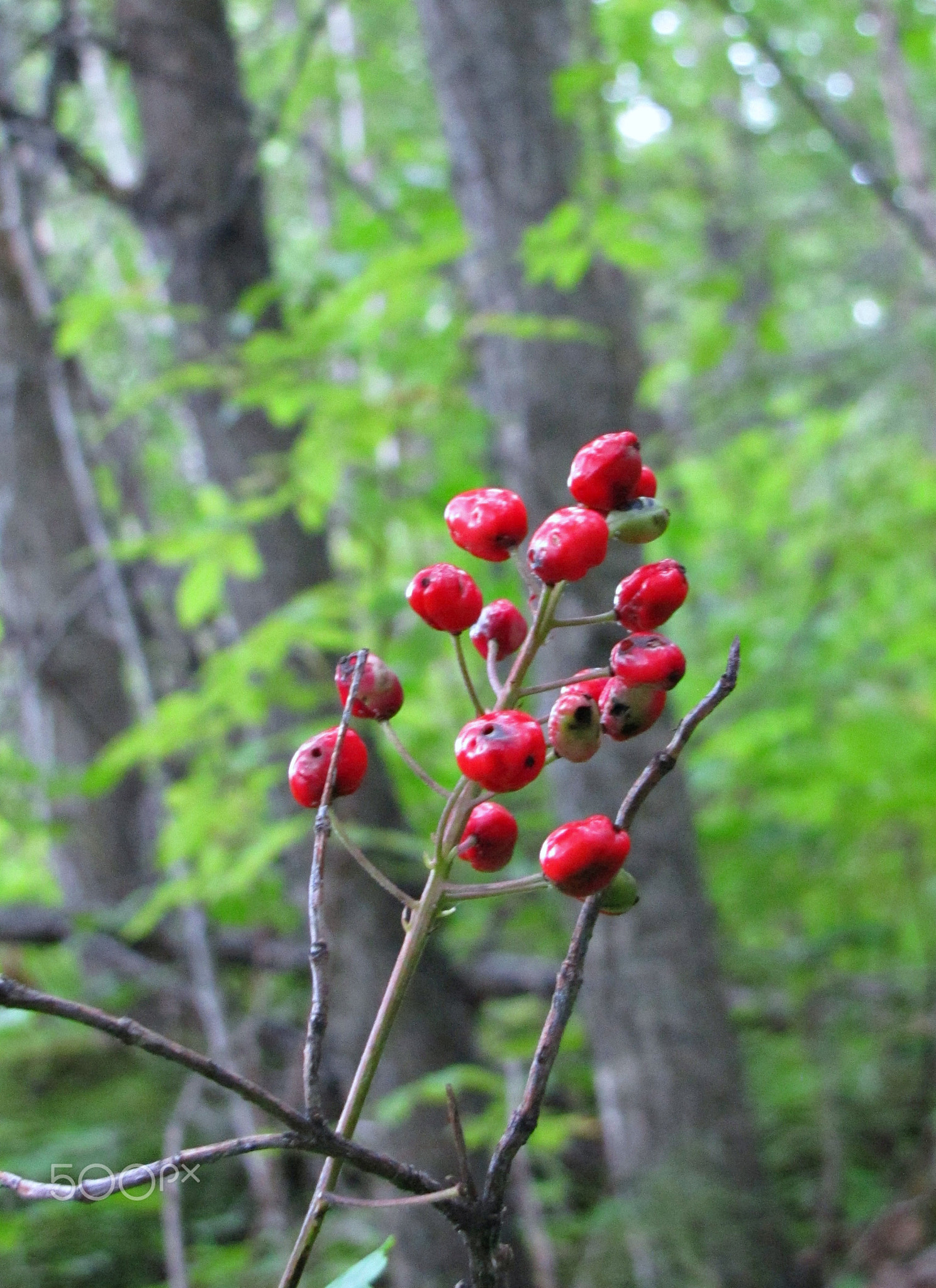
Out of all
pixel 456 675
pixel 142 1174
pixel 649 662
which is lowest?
pixel 456 675

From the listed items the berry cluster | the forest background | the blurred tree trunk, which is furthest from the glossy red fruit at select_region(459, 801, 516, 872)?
the blurred tree trunk

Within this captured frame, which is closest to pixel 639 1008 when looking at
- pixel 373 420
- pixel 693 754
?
pixel 693 754

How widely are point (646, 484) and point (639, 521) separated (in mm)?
48

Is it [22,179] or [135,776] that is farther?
[135,776]

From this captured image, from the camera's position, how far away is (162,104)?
146 inches

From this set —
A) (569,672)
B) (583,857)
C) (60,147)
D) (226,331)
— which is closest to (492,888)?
(583,857)

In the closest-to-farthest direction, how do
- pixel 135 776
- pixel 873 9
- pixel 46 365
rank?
1. pixel 873 9
2. pixel 46 365
3. pixel 135 776

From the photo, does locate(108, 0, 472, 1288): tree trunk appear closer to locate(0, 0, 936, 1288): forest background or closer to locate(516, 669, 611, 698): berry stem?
locate(0, 0, 936, 1288): forest background

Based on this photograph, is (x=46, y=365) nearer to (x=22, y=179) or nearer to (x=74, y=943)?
(x=22, y=179)

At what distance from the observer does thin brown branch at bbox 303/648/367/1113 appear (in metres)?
0.53

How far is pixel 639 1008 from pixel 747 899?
133cm

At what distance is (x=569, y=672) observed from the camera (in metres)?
2.54

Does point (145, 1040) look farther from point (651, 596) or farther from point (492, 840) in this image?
point (651, 596)

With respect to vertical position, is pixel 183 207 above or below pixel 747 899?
above
